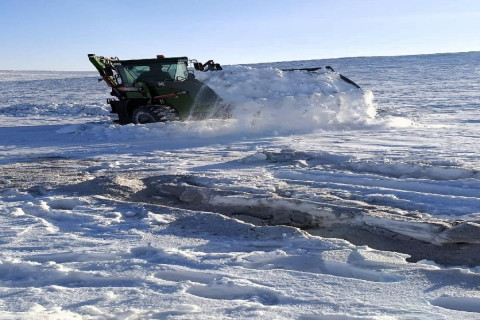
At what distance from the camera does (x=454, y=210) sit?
4.82 meters

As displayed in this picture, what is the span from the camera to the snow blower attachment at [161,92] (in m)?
11.8

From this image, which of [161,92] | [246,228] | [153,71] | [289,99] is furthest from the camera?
[153,71]

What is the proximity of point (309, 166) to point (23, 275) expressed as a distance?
14.3 ft

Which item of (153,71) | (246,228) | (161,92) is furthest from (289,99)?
(246,228)

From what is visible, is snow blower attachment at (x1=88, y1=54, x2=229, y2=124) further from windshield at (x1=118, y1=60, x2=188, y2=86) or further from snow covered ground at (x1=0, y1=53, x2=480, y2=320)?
snow covered ground at (x1=0, y1=53, x2=480, y2=320)

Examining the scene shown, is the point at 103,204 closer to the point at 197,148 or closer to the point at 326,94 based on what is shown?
the point at 197,148

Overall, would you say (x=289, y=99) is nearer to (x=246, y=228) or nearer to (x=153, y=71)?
(x=153, y=71)

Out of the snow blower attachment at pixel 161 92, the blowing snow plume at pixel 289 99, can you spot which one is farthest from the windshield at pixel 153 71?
the blowing snow plume at pixel 289 99

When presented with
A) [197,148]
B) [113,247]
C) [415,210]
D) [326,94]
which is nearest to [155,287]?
[113,247]

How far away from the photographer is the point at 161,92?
12422 mm

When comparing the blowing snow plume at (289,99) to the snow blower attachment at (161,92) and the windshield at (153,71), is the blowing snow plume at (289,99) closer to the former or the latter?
the snow blower attachment at (161,92)

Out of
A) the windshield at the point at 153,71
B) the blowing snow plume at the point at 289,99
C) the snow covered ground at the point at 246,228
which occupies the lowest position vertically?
the snow covered ground at the point at 246,228

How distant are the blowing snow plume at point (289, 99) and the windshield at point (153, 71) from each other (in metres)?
1.17

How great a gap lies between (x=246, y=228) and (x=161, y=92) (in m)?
8.57
